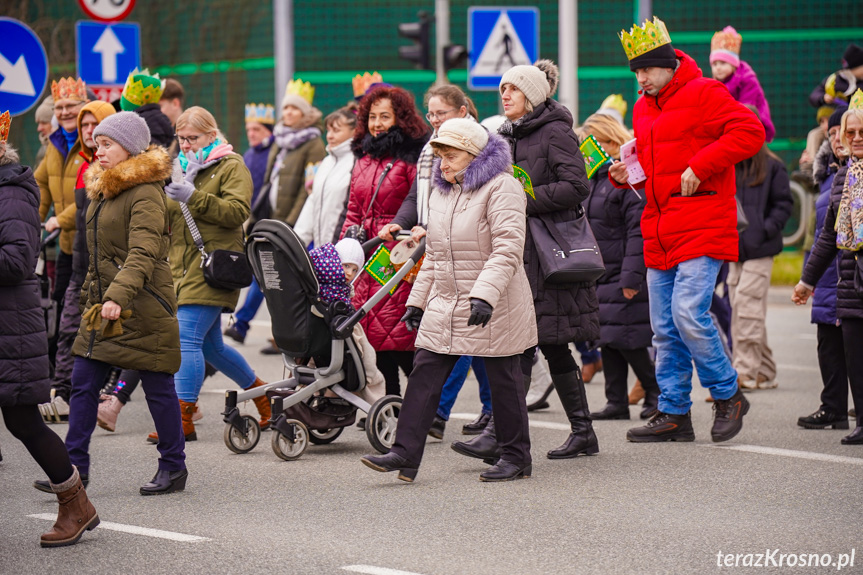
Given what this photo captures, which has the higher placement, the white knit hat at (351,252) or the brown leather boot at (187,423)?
the white knit hat at (351,252)

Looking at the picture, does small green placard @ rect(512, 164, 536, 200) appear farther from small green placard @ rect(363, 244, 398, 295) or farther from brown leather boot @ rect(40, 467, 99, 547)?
Result: brown leather boot @ rect(40, 467, 99, 547)

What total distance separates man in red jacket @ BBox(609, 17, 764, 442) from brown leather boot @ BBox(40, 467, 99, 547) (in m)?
3.46

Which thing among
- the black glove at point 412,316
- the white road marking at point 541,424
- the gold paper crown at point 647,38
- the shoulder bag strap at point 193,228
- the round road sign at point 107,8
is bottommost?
the white road marking at point 541,424

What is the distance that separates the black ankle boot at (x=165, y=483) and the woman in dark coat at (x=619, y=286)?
3.12 metres

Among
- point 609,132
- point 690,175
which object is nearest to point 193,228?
point 609,132

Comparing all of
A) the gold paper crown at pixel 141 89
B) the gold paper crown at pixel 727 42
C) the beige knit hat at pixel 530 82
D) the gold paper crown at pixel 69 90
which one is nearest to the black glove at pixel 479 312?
the beige knit hat at pixel 530 82

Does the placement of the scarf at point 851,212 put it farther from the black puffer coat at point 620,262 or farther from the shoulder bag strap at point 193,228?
the shoulder bag strap at point 193,228

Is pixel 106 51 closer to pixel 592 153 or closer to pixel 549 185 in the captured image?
pixel 592 153

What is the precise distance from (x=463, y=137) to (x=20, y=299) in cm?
228

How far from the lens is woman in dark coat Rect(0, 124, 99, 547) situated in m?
5.64

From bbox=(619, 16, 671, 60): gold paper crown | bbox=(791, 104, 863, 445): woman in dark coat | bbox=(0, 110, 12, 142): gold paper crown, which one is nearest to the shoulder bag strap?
bbox=(0, 110, 12, 142): gold paper crown

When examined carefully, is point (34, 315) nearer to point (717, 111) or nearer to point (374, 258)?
point (374, 258)

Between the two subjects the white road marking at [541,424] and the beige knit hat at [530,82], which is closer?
the beige knit hat at [530,82]

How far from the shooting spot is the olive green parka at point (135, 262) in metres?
6.38
